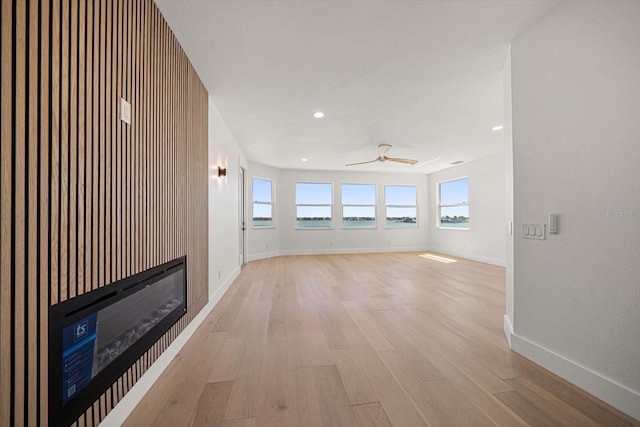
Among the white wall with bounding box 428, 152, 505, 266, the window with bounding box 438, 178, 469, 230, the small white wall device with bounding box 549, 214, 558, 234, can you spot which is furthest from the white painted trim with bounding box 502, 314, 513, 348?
the window with bounding box 438, 178, 469, 230

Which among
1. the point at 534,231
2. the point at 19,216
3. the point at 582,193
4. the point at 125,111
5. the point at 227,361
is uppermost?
the point at 125,111

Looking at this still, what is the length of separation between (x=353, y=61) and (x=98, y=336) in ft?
8.66

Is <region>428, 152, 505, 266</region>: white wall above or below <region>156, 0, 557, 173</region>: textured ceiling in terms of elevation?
below

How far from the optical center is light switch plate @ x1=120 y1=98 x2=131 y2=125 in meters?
1.40

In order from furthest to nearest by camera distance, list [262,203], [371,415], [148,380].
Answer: [262,203], [148,380], [371,415]

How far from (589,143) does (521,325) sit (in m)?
1.38

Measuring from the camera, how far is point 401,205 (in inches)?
329

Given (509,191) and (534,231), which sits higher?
(509,191)

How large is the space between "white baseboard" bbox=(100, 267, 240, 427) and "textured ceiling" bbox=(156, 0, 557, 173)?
2413 millimetres

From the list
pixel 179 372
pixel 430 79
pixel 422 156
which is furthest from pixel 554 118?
pixel 422 156

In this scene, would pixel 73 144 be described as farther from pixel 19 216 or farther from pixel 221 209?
pixel 221 209

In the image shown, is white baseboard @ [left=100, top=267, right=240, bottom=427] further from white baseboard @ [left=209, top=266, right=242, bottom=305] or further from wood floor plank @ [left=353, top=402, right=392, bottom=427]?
wood floor plank @ [left=353, top=402, right=392, bottom=427]

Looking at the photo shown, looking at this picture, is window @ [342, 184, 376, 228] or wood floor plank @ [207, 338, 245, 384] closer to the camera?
wood floor plank @ [207, 338, 245, 384]

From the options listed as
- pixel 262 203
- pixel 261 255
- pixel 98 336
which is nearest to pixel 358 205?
pixel 262 203
